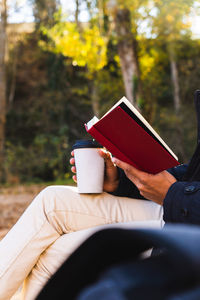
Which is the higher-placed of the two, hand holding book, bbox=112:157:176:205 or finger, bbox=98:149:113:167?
finger, bbox=98:149:113:167

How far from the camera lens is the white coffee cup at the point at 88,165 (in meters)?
1.68

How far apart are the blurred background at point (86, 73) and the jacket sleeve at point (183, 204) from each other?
6.87 feet

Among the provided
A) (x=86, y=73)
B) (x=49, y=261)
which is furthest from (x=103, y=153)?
(x=86, y=73)

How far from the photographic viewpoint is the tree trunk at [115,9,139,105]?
27.9 feet

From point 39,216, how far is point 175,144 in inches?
460

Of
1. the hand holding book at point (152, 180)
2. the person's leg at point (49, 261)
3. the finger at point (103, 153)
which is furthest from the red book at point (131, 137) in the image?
the person's leg at point (49, 261)

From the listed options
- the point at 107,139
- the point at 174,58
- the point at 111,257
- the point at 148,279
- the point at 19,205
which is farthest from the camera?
the point at 174,58

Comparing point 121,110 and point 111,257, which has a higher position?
point 121,110

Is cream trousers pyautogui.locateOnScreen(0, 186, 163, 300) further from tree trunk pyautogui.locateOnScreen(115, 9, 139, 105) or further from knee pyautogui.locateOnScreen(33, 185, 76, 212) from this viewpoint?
tree trunk pyautogui.locateOnScreen(115, 9, 139, 105)

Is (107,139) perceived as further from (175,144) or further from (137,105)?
(175,144)

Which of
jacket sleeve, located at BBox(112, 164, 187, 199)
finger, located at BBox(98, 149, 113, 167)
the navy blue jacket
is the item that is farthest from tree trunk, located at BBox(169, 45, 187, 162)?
the navy blue jacket

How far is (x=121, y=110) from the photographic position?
1.38m

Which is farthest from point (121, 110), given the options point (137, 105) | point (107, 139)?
point (137, 105)

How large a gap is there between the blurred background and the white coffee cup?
6.15 ft
